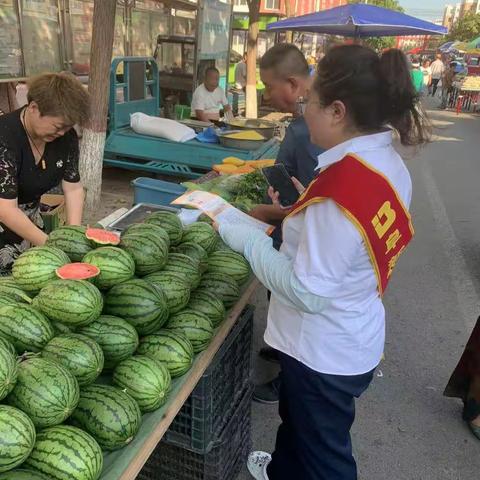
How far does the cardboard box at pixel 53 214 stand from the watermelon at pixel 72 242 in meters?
1.91

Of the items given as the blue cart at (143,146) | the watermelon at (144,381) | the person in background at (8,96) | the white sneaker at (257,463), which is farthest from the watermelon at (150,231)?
the person in background at (8,96)

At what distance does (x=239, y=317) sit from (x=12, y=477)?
1.34m

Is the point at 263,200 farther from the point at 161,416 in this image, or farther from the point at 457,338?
the point at 161,416

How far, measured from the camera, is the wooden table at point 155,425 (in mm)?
1390

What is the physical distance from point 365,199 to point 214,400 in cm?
113

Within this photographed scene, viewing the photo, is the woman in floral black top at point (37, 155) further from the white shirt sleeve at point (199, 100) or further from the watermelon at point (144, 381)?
the white shirt sleeve at point (199, 100)

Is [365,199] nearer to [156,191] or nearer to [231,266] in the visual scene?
[231,266]

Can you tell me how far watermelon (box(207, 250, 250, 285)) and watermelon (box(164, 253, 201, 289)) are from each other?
0.66 ft

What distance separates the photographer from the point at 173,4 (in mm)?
12406

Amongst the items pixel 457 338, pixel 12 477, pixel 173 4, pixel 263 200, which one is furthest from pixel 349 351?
pixel 173 4

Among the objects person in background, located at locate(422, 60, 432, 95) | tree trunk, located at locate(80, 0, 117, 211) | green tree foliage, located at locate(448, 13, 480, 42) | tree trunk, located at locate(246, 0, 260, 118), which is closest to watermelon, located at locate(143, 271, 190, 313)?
tree trunk, located at locate(80, 0, 117, 211)

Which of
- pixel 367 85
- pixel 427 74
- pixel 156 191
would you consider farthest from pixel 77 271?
pixel 427 74

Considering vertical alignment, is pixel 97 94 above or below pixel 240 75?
above

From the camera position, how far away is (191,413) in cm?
201
